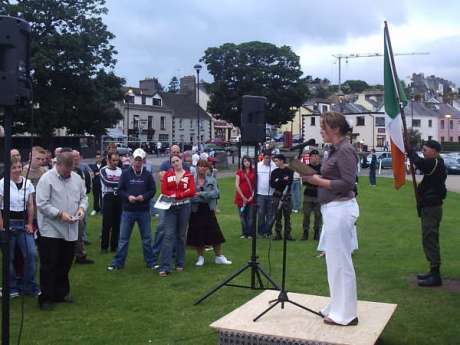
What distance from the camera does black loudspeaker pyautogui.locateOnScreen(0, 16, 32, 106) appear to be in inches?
181

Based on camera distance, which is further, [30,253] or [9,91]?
[30,253]

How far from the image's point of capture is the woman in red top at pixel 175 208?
8.97 meters

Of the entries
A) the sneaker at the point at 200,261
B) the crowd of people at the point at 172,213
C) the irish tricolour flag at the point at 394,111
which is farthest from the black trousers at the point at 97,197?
the irish tricolour flag at the point at 394,111

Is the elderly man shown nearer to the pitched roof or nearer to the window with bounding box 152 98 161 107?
the window with bounding box 152 98 161 107

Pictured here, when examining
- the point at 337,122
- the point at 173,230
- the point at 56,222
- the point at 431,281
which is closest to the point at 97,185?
the point at 173,230

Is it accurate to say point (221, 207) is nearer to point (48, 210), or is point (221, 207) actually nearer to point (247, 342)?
point (48, 210)

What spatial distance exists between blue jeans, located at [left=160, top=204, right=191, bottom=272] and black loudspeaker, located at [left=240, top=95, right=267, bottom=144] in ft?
6.92

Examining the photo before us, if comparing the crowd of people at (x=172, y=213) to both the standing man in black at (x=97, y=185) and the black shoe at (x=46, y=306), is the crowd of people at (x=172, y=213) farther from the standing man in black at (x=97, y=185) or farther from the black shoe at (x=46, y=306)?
the standing man in black at (x=97, y=185)

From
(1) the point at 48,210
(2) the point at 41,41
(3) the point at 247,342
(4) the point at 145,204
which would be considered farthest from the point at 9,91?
(2) the point at 41,41

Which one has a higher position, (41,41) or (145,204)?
(41,41)

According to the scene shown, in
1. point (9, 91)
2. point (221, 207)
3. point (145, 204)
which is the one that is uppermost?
point (9, 91)

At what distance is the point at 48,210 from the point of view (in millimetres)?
6953

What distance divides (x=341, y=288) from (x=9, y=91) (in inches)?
132

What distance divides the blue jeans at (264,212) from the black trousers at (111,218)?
336 cm
